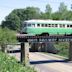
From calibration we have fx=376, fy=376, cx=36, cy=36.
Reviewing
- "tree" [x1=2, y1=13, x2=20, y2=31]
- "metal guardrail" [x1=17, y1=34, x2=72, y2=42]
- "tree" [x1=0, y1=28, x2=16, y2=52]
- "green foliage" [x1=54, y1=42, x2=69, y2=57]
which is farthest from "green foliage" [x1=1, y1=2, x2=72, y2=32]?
"metal guardrail" [x1=17, y1=34, x2=72, y2=42]

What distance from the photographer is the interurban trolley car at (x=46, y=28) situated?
7088 cm

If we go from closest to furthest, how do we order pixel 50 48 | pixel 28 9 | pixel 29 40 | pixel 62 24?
pixel 29 40 < pixel 62 24 < pixel 50 48 < pixel 28 9

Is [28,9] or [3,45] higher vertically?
[28,9]

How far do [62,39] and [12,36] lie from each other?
10.4m

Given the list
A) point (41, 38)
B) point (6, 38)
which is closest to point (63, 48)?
point (6, 38)

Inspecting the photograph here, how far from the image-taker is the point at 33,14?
186 meters

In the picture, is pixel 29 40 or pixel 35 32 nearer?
pixel 29 40

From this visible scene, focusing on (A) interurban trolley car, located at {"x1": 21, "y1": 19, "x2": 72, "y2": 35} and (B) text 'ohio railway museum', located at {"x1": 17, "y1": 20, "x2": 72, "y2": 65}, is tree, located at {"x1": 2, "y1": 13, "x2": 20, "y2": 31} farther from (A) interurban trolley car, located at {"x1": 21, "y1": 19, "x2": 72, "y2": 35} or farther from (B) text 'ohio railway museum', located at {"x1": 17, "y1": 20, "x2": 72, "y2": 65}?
(B) text 'ohio railway museum', located at {"x1": 17, "y1": 20, "x2": 72, "y2": 65}

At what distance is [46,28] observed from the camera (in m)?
72.6

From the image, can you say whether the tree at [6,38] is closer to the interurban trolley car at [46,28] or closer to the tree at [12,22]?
the interurban trolley car at [46,28]

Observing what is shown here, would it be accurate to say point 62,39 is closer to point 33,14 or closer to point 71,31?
point 71,31

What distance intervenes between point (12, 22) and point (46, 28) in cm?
11219

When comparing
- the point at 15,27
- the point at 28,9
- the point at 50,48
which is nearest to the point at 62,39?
the point at 50,48

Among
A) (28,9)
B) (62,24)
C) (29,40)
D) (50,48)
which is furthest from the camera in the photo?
(28,9)
